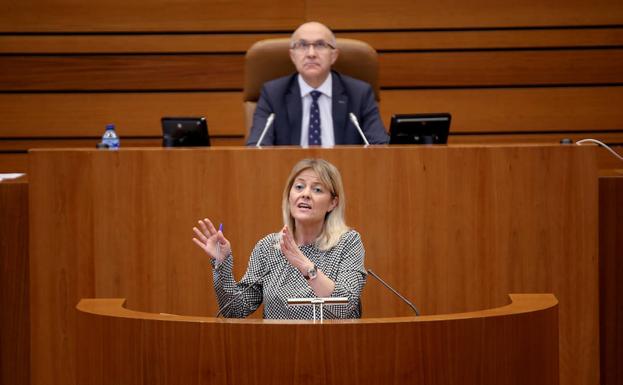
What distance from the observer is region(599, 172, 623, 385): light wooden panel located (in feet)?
11.6

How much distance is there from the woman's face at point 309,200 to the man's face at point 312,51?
159cm

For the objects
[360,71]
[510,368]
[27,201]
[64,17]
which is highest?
[64,17]

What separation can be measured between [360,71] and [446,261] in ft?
5.11

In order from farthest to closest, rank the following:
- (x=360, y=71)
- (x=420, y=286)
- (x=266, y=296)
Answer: (x=360, y=71), (x=420, y=286), (x=266, y=296)

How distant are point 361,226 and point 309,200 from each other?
0.55m

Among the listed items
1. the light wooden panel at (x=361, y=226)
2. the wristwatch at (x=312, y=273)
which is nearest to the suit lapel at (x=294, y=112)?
the light wooden panel at (x=361, y=226)

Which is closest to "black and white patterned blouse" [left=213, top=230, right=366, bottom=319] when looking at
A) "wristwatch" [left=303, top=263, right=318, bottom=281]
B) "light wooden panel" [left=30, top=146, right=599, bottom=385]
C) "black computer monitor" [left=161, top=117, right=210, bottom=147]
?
"wristwatch" [left=303, top=263, right=318, bottom=281]

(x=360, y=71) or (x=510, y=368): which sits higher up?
(x=360, y=71)

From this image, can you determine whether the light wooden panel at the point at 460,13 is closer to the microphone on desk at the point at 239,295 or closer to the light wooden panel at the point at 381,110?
the light wooden panel at the point at 381,110

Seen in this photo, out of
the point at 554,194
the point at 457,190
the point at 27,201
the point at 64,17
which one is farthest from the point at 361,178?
the point at 64,17

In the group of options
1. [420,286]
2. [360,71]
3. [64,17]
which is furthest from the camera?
[64,17]

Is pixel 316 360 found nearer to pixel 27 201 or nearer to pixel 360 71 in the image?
pixel 27 201

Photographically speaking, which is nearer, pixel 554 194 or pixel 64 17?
pixel 554 194

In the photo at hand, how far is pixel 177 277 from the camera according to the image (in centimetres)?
337
